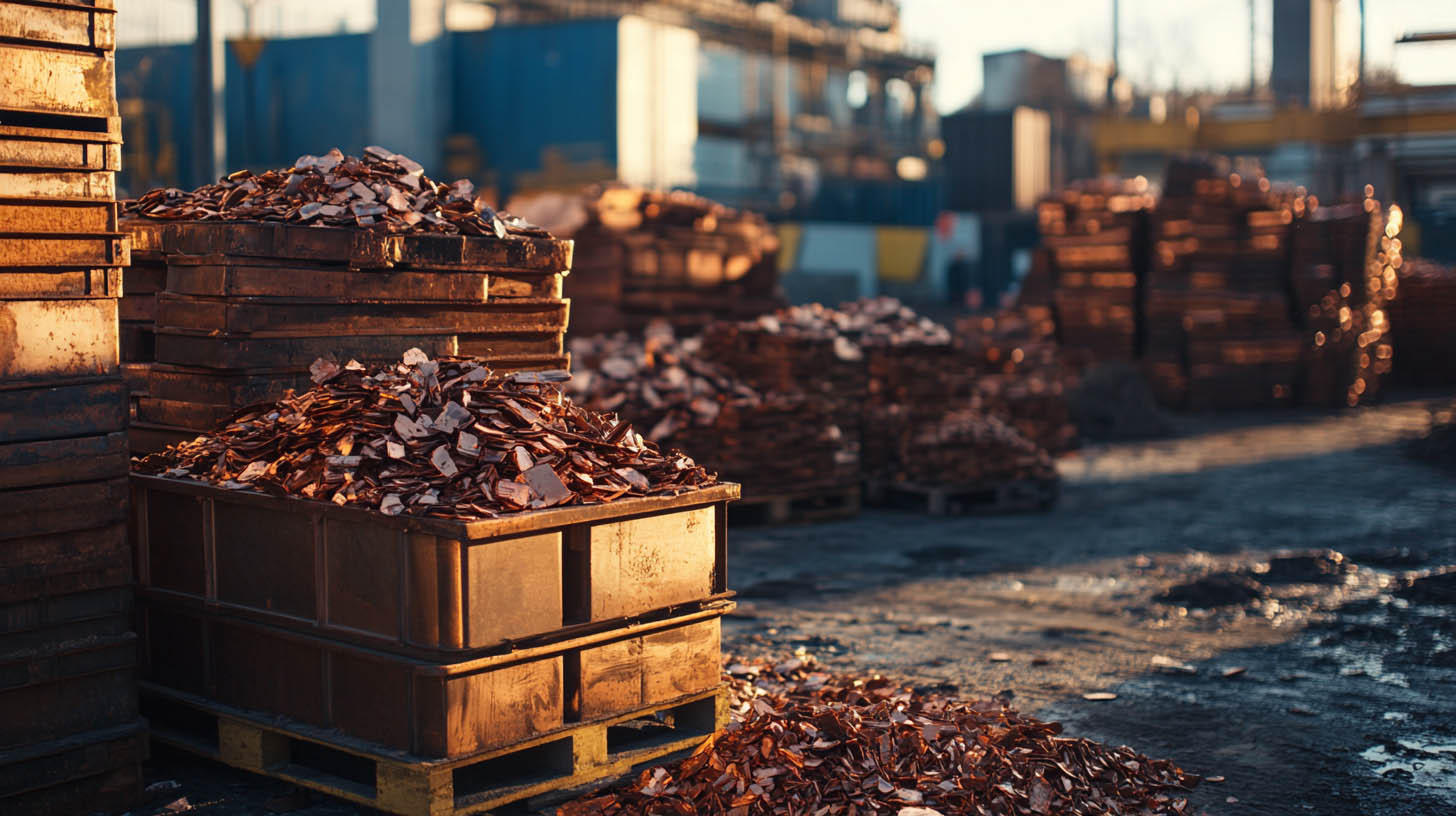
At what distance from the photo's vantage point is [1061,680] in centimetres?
699

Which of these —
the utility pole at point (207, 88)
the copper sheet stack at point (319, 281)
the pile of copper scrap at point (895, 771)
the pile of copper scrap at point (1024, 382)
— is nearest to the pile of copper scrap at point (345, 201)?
the copper sheet stack at point (319, 281)

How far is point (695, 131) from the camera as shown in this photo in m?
41.2

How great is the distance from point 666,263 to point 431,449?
28.8ft

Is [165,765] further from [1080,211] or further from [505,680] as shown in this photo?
[1080,211]

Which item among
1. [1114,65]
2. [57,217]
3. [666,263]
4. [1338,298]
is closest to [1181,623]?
[57,217]

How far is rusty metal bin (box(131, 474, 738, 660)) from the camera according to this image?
450cm

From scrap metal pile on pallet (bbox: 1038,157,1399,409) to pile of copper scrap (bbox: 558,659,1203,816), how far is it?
14515 mm

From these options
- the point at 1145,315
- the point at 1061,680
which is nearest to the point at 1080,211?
the point at 1145,315

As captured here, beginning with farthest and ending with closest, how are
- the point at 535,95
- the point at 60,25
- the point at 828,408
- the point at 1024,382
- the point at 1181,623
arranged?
the point at 535,95 < the point at 1024,382 < the point at 828,408 < the point at 1181,623 < the point at 60,25

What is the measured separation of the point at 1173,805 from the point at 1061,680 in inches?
72.4

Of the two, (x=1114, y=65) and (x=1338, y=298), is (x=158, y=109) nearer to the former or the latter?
(x=1114, y=65)

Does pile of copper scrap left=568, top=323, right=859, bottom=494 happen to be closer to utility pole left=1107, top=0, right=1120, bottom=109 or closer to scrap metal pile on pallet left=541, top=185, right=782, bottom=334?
scrap metal pile on pallet left=541, top=185, right=782, bottom=334

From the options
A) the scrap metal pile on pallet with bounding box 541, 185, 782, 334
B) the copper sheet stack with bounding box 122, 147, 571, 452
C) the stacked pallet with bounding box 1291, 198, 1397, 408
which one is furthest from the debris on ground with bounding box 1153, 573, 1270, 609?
the stacked pallet with bounding box 1291, 198, 1397, 408

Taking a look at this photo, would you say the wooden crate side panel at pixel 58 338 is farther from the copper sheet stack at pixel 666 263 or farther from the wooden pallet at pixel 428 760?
the copper sheet stack at pixel 666 263
